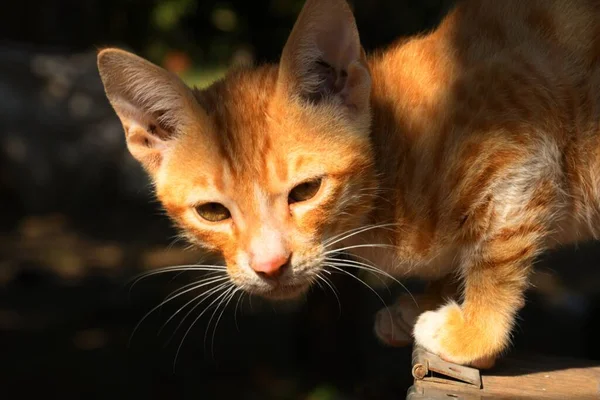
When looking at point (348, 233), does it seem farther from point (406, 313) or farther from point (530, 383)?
point (530, 383)

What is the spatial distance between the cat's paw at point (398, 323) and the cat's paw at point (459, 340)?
0.67ft

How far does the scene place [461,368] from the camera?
2201 millimetres

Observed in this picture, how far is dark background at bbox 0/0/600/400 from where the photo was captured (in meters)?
4.25

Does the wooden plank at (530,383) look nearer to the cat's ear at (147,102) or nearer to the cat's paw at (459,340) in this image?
the cat's paw at (459,340)

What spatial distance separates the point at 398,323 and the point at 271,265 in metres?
0.64

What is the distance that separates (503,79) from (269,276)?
790 millimetres

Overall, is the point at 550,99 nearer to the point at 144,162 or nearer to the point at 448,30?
the point at 448,30


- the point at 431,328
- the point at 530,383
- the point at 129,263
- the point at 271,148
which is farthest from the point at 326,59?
the point at 129,263

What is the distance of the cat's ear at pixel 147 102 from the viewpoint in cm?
217

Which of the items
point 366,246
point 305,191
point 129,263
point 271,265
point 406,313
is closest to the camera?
point 271,265

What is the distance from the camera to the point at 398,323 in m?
2.52

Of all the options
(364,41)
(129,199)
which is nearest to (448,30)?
(364,41)

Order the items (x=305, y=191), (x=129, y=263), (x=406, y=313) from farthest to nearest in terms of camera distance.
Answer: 1. (x=129, y=263)
2. (x=406, y=313)
3. (x=305, y=191)

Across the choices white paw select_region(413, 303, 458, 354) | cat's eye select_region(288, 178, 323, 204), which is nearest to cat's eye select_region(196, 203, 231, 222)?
cat's eye select_region(288, 178, 323, 204)
